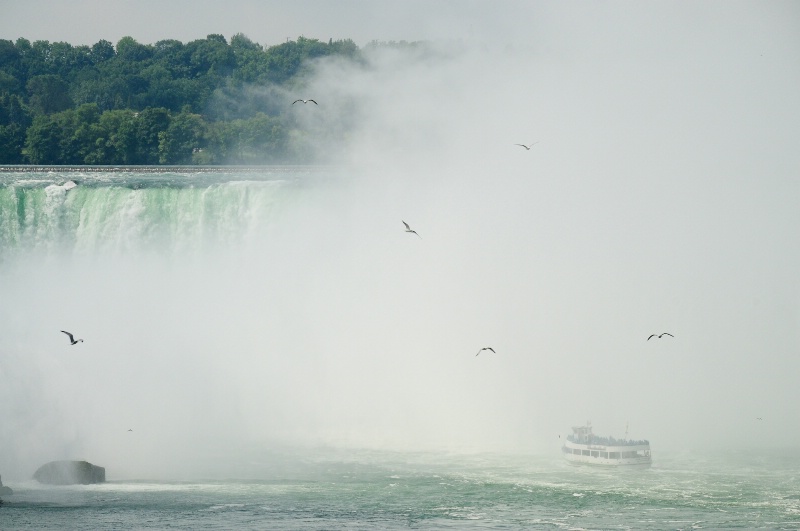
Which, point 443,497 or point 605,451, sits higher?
point 605,451

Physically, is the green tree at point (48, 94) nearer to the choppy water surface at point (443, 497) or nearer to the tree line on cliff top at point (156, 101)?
the tree line on cliff top at point (156, 101)

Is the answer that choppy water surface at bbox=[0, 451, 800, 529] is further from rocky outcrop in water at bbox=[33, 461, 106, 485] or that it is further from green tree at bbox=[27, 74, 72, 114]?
green tree at bbox=[27, 74, 72, 114]

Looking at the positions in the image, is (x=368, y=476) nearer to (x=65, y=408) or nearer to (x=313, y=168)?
(x=65, y=408)

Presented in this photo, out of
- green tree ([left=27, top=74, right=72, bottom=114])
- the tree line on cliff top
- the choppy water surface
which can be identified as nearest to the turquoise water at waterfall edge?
the choppy water surface

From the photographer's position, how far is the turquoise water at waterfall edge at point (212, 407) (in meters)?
35.6

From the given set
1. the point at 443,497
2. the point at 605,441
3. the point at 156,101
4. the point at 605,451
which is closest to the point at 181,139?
the point at 156,101

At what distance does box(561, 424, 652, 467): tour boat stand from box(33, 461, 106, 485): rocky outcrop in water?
13.4 metres

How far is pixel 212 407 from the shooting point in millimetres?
46688

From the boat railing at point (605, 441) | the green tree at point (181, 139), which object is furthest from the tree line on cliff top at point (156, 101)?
the boat railing at point (605, 441)

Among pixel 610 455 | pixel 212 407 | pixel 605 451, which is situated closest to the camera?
pixel 610 455

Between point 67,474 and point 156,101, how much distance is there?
85735 mm

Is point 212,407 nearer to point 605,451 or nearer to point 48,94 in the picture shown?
point 605,451

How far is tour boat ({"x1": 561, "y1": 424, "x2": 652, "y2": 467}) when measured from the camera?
40781mm

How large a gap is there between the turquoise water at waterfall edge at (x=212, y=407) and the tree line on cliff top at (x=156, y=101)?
2610 centimetres
